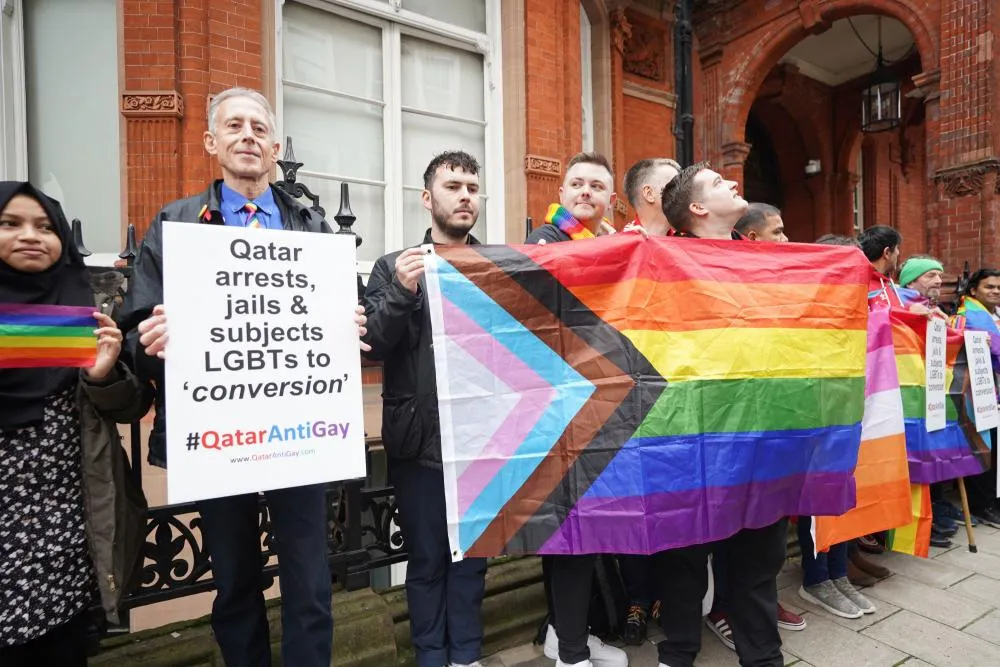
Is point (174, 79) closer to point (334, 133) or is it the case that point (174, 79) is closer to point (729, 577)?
point (334, 133)

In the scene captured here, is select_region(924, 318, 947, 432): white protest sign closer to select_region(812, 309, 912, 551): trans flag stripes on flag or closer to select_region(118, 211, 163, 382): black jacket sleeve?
select_region(812, 309, 912, 551): trans flag stripes on flag

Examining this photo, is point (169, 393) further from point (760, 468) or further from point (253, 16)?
point (253, 16)

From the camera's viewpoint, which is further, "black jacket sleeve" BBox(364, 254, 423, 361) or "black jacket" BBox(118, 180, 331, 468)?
"black jacket sleeve" BBox(364, 254, 423, 361)

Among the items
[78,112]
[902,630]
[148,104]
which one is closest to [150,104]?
[148,104]

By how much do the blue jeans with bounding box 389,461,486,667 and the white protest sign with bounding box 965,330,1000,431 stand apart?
3811 mm

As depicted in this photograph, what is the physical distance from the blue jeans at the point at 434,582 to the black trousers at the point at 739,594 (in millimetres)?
792

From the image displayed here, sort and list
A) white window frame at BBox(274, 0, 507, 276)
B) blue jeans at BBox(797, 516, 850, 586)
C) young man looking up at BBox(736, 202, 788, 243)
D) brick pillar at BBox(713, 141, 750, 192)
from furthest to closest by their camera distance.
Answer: brick pillar at BBox(713, 141, 750, 192) < white window frame at BBox(274, 0, 507, 276) < young man looking up at BBox(736, 202, 788, 243) < blue jeans at BBox(797, 516, 850, 586)

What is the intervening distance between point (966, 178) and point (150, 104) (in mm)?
9384

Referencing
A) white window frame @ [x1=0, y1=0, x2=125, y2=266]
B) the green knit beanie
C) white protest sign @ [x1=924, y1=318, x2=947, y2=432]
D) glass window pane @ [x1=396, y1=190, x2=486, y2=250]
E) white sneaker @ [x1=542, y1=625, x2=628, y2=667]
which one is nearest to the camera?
white sneaker @ [x1=542, y1=625, x2=628, y2=667]

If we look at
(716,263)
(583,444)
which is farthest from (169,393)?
(716,263)

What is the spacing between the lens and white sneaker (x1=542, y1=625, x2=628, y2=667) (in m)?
2.47

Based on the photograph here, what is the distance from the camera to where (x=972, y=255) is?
735 cm

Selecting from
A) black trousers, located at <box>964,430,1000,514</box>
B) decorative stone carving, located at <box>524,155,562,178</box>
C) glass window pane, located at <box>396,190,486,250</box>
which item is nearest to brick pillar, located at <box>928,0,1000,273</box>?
black trousers, located at <box>964,430,1000,514</box>

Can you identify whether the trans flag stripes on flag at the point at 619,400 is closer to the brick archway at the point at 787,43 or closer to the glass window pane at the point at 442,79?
the glass window pane at the point at 442,79
